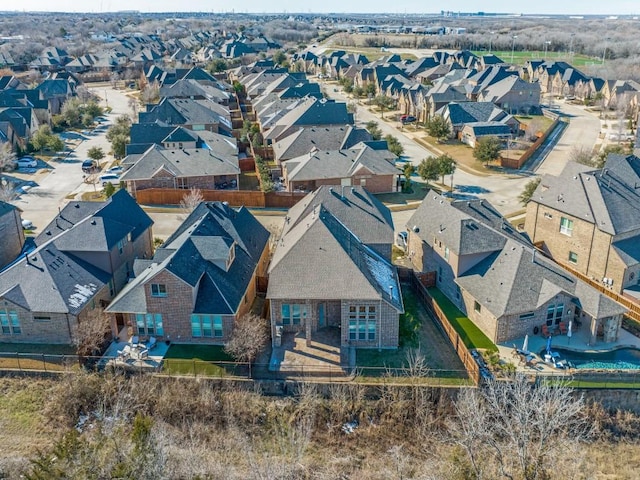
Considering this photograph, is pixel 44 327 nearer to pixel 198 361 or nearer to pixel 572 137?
pixel 198 361

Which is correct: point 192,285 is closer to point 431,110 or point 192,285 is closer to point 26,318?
point 26,318

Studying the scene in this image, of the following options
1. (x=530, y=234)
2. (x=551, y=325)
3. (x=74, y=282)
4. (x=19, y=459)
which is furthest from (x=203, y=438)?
(x=530, y=234)

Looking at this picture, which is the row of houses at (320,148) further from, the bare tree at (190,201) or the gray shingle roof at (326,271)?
the gray shingle roof at (326,271)

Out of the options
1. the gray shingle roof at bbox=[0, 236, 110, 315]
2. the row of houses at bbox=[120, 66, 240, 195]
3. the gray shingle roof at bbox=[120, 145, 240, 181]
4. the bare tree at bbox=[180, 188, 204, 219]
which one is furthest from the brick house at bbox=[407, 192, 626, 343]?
the row of houses at bbox=[120, 66, 240, 195]

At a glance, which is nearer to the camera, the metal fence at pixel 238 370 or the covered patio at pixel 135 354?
the metal fence at pixel 238 370

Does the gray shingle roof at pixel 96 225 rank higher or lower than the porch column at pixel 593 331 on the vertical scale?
higher

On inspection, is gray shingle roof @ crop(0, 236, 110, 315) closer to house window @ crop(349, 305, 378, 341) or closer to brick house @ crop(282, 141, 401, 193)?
house window @ crop(349, 305, 378, 341)

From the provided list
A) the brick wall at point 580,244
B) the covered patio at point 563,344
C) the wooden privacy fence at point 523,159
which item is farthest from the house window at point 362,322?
the wooden privacy fence at point 523,159
